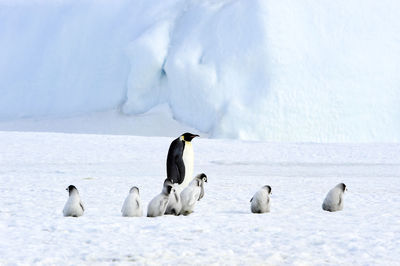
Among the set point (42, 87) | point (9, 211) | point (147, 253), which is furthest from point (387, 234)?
point (42, 87)

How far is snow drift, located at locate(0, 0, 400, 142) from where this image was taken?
50.6ft

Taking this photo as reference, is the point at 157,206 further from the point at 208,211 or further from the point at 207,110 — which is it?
the point at 207,110

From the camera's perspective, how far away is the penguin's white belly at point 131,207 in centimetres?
528

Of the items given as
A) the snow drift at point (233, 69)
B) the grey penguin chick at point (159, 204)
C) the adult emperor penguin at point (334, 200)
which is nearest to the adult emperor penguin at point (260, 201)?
the adult emperor penguin at point (334, 200)

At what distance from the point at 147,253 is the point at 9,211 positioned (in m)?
2.10

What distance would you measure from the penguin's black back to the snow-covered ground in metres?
0.25

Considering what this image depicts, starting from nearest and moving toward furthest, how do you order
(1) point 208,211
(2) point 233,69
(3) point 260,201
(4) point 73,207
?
1. (4) point 73,207
2. (3) point 260,201
3. (1) point 208,211
4. (2) point 233,69

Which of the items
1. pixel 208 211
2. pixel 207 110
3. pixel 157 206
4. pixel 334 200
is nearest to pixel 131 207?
pixel 157 206

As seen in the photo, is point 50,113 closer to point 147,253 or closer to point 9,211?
point 9,211

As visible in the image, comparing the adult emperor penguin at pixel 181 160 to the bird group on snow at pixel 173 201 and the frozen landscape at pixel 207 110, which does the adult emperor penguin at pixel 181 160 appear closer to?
the frozen landscape at pixel 207 110

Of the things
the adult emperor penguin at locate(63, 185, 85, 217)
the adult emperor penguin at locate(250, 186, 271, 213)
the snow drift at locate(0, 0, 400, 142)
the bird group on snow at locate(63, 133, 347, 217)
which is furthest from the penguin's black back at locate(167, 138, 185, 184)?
the snow drift at locate(0, 0, 400, 142)

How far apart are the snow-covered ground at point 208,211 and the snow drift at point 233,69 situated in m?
3.11

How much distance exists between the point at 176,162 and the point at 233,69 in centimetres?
842

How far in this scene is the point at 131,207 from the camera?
5285 mm
